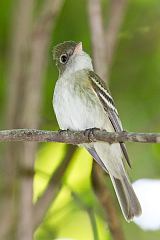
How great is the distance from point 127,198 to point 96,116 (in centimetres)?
54

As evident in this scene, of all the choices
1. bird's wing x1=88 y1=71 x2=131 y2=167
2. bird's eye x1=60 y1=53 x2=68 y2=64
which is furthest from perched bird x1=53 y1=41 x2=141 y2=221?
bird's eye x1=60 y1=53 x2=68 y2=64

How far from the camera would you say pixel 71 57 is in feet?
15.2

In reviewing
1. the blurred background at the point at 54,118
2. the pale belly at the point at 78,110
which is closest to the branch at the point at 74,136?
the pale belly at the point at 78,110

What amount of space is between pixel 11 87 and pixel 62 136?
1.59 metres

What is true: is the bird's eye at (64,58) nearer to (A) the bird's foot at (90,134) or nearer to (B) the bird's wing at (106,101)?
(B) the bird's wing at (106,101)

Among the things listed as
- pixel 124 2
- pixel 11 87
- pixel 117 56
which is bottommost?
pixel 11 87

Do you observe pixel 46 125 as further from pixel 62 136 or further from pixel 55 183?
pixel 62 136

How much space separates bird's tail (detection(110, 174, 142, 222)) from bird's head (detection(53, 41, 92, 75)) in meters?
0.79

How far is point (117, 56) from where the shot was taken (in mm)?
6156

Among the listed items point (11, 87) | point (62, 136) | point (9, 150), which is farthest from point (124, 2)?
point (62, 136)

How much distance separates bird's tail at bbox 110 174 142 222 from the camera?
13.4ft

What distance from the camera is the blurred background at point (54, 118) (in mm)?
4352

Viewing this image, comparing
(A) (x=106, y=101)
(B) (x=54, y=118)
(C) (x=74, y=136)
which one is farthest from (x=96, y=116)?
(B) (x=54, y=118)

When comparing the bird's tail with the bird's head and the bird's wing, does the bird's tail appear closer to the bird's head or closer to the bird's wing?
the bird's wing
